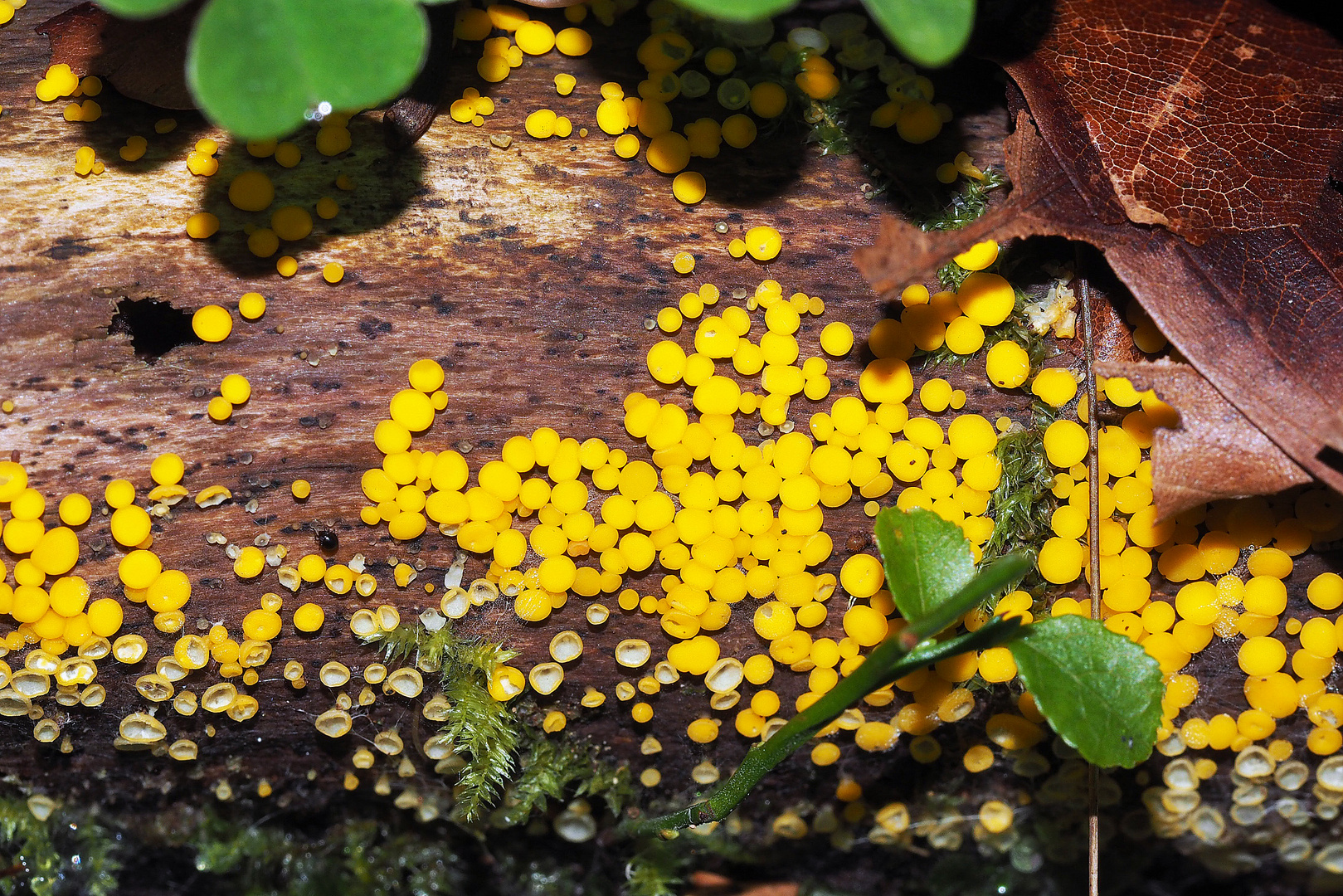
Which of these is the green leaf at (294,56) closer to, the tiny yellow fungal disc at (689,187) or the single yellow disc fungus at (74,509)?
the tiny yellow fungal disc at (689,187)

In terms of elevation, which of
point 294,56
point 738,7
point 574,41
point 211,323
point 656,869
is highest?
point 738,7

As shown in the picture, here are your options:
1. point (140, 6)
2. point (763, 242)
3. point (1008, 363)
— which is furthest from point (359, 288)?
point (1008, 363)

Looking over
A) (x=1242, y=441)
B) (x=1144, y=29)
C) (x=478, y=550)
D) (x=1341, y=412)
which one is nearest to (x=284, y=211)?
(x=478, y=550)

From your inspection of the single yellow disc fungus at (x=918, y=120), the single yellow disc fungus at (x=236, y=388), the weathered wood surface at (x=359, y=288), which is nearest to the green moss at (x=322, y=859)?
the weathered wood surface at (x=359, y=288)

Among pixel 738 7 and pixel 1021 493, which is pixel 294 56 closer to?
pixel 738 7

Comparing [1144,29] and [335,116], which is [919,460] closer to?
[1144,29]

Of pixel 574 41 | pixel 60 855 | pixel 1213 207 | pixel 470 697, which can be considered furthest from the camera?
pixel 60 855

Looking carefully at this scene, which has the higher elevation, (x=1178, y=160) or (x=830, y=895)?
(x=1178, y=160)
